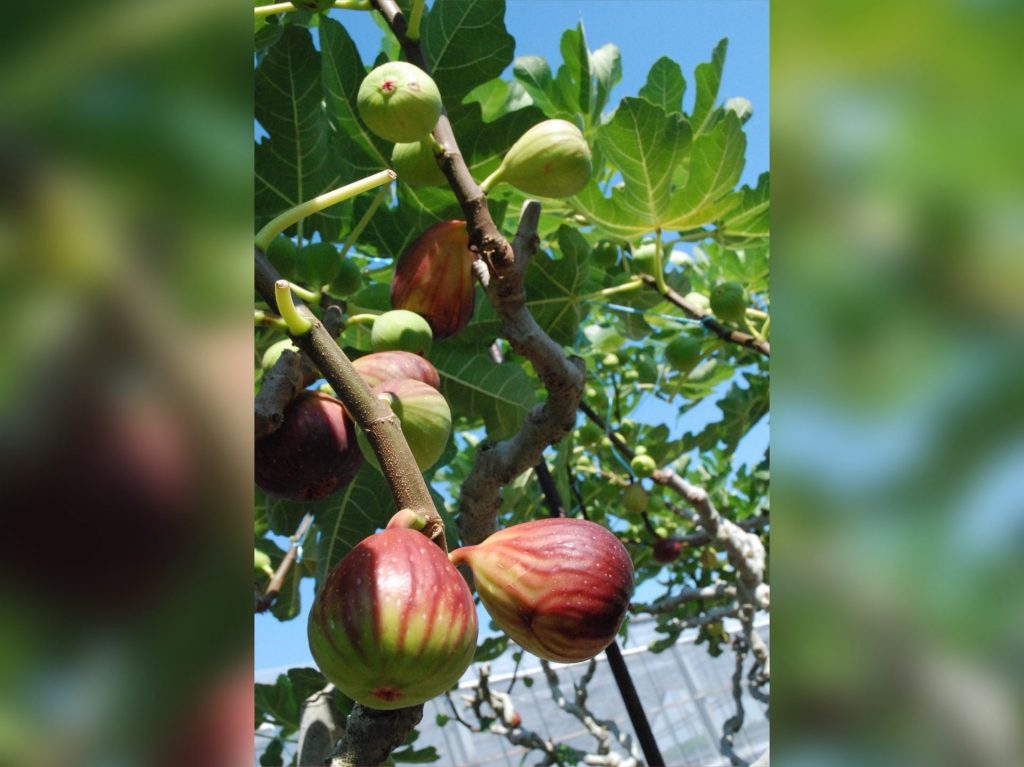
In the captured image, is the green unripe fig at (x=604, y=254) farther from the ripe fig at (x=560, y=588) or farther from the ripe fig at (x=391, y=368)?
the ripe fig at (x=560, y=588)

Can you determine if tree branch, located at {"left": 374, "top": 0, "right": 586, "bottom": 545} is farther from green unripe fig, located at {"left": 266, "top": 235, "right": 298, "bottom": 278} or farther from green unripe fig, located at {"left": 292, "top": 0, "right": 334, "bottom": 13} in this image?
green unripe fig, located at {"left": 266, "top": 235, "right": 298, "bottom": 278}

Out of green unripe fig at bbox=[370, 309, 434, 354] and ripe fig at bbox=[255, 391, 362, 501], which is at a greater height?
green unripe fig at bbox=[370, 309, 434, 354]

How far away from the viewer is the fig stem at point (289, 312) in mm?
577

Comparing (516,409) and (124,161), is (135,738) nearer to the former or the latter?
(124,161)

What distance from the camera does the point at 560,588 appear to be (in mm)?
689

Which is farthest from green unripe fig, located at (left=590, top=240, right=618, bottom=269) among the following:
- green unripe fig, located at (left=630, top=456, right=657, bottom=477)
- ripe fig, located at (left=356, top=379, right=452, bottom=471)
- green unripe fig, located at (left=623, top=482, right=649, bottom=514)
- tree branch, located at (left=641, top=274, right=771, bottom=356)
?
ripe fig, located at (left=356, top=379, right=452, bottom=471)

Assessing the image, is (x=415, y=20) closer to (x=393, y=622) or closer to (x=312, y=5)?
(x=312, y=5)

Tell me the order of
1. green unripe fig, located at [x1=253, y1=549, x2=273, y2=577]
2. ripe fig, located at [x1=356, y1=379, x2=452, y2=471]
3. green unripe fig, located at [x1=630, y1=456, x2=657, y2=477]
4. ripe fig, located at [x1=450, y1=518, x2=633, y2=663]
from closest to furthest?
1. ripe fig, located at [x1=450, y1=518, x2=633, y2=663]
2. ripe fig, located at [x1=356, y1=379, x2=452, y2=471]
3. green unripe fig, located at [x1=253, y1=549, x2=273, y2=577]
4. green unripe fig, located at [x1=630, y1=456, x2=657, y2=477]

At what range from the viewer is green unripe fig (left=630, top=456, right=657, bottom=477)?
8.71 feet

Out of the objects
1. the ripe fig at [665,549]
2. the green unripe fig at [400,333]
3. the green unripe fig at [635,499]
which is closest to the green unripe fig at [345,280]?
the green unripe fig at [400,333]

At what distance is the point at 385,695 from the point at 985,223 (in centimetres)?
51

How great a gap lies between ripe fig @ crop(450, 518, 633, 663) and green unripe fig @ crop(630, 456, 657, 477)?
1.95 metres

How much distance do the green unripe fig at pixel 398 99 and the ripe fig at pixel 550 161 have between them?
18 centimetres

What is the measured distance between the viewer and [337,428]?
39.5 inches
